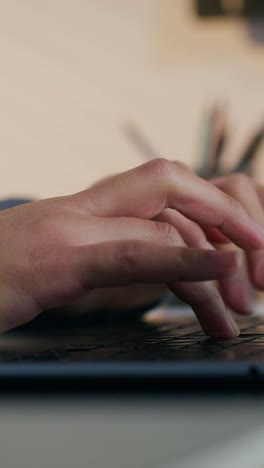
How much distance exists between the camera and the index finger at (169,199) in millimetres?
504

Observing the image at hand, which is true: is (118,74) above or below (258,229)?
above

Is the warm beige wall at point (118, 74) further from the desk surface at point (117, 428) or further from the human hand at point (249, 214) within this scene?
the desk surface at point (117, 428)

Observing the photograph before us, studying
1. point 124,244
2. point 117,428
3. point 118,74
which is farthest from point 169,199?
point 118,74

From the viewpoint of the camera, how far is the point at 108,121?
69.1 inches

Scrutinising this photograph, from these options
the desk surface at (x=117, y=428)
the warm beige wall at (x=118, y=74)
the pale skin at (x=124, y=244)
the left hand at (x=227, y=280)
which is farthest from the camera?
the warm beige wall at (x=118, y=74)

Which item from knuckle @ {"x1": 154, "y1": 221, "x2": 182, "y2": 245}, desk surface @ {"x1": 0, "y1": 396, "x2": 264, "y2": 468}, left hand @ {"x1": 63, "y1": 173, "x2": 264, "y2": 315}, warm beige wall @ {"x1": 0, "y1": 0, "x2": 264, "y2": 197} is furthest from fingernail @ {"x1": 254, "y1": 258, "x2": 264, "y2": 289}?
warm beige wall @ {"x1": 0, "y1": 0, "x2": 264, "y2": 197}

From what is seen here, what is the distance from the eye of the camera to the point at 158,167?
20.6 inches

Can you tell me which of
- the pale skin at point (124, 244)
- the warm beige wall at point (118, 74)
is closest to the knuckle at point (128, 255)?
the pale skin at point (124, 244)

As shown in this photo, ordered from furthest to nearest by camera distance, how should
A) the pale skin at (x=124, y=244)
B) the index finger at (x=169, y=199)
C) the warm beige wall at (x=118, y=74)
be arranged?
the warm beige wall at (x=118, y=74), the index finger at (x=169, y=199), the pale skin at (x=124, y=244)

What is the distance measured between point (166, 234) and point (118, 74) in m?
1.32

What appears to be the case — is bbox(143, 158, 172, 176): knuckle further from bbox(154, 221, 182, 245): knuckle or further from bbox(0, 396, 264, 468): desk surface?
bbox(0, 396, 264, 468): desk surface

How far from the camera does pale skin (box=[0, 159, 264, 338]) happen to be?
40 centimetres

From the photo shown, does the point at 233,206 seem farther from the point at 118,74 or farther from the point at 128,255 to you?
the point at 118,74

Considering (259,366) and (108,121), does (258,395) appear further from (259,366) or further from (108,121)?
(108,121)
